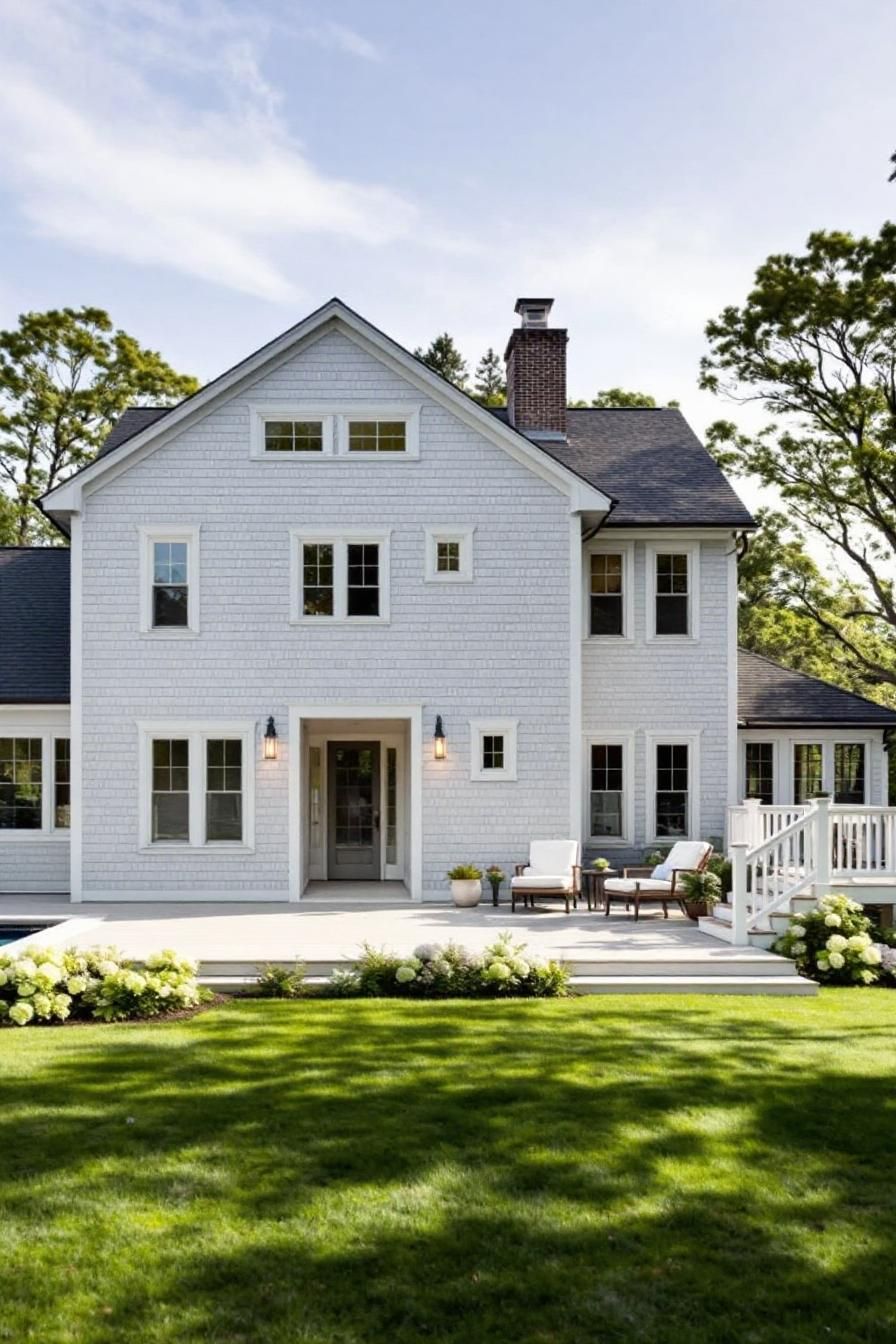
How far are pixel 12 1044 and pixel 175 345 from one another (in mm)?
28390

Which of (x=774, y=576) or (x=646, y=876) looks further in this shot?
(x=774, y=576)

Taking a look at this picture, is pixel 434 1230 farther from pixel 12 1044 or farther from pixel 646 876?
pixel 646 876

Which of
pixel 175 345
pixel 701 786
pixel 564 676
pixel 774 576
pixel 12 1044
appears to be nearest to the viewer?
pixel 12 1044

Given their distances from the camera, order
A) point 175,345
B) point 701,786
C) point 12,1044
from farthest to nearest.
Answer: point 175,345 < point 701,786 < point 12,1044

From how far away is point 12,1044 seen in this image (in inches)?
318

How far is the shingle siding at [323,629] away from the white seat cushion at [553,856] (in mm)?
468

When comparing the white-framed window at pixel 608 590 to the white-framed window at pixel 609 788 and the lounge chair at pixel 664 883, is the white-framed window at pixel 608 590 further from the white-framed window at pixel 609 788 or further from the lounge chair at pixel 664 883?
the lounge chair at pixel 664 883

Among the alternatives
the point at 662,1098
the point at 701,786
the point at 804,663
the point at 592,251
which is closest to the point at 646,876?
the point at 701,786

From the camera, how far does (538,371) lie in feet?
64.8

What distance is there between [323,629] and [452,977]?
24.9 ft

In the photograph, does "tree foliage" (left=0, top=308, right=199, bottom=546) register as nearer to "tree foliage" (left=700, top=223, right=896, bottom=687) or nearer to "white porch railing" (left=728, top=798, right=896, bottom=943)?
"tree foliage" (left=700, top=223, right=896, bottom=687)

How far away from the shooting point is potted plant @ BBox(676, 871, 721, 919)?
14406 mm

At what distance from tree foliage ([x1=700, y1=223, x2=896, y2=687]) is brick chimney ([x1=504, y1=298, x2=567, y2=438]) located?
18.5 feet

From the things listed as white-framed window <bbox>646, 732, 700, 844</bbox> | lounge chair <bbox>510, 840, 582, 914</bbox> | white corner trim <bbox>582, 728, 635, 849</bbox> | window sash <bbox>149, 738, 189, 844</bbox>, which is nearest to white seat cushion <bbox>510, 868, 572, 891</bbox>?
lounge chair <bbox>510, 840, 582, 914</bbox>
